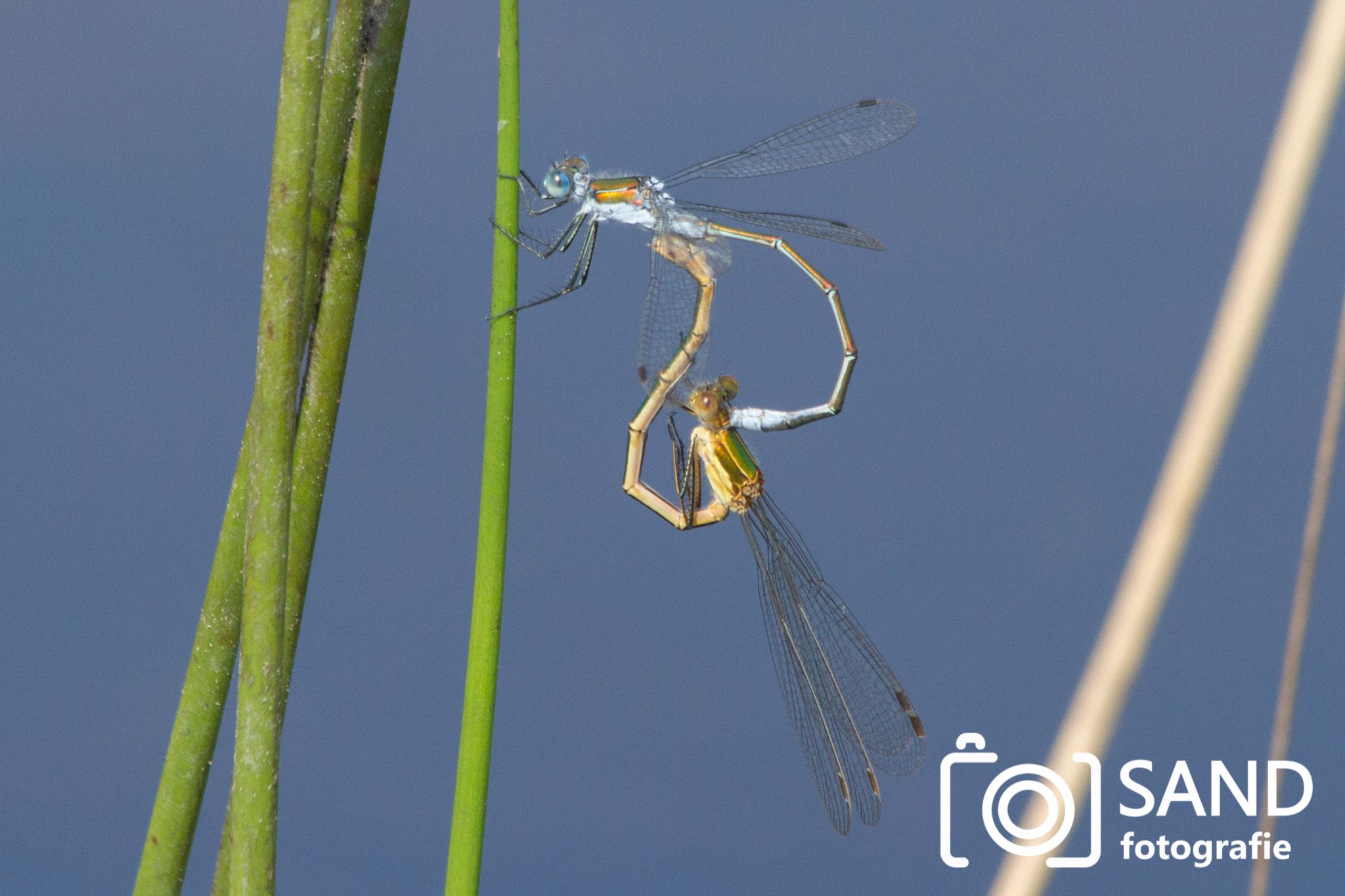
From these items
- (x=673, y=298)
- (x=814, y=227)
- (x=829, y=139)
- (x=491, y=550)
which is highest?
(x=829, y=139)

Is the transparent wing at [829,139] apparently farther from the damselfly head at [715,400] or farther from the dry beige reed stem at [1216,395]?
the dry beige reed stem at [1216,395]

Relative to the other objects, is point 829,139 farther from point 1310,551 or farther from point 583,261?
point 1310,551

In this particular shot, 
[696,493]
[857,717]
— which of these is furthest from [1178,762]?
[696,493]

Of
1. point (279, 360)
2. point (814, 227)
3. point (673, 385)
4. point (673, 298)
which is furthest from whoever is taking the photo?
point (814, 227)

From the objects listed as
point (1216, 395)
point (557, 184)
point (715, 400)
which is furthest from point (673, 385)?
point (1216, 395)

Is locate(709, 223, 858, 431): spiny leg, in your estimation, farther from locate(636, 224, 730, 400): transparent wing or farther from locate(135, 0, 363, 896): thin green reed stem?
locate(135, 0, 363, 896): thin green reed stem

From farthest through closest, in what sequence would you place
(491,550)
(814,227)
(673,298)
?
(814,227) → (673,298) → (491,550)

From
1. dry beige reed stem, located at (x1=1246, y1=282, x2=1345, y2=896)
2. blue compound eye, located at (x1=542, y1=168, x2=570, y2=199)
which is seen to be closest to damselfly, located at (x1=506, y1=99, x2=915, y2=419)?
blue compound eye, located at (x1=542, y1=168, x2=570, y2=199)

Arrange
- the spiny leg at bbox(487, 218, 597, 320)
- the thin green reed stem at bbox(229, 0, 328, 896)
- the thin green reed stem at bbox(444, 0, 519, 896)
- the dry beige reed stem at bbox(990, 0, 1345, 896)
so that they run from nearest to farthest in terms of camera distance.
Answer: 1. the dry beige reed stem at bbox(990, 0, 1345, 896)
2. the thin green reed stem at bbox(229, 0, 328, 896)
3. the thin green reed stem at bbox(444, 0, 519, 896)
4. the spiny leg at bbox(487, 218, 597, 320)
